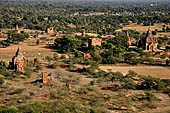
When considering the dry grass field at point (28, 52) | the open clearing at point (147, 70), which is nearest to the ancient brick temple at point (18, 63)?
the dry grass field at point (28, 52)

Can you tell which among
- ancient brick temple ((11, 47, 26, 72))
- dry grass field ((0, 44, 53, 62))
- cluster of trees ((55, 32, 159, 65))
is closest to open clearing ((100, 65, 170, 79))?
cluster of trees ((55, 32, 159, 65))

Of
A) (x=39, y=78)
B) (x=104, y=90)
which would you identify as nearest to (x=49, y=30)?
(x=39, y=78)

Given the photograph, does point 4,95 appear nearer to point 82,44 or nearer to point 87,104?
point 87,104

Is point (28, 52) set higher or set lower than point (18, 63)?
lower

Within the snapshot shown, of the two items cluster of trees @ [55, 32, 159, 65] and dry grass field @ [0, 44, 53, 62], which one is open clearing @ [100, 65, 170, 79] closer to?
cluster of trees @ [55, 32, 159, 65]

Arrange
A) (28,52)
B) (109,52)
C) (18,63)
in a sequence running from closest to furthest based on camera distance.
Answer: (18,63) < (109,52) < (28,52)

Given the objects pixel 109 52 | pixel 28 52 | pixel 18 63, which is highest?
pixel 18 63

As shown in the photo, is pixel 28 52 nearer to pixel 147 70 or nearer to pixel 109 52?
pixel 109 52

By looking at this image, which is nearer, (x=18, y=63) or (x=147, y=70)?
(x=18, y=63)

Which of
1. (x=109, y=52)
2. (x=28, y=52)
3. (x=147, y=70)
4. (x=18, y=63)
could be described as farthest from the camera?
(x=28, y=52)

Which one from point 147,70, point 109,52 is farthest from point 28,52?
point 147,70

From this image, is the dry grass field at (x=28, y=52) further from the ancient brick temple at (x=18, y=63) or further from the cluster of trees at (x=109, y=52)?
the ancient brick temple at (x=18, y=63)

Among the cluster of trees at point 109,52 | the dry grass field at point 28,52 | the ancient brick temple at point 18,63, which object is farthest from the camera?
the dry grass field at point 28,52
